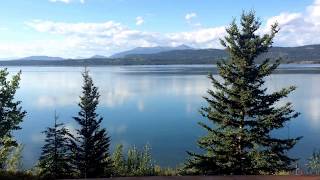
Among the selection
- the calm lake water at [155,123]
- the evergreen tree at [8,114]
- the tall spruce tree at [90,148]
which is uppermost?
the evergreen tree at [8,114]

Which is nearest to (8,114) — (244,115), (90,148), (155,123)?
(90,148)

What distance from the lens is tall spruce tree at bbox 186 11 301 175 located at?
1011 inches

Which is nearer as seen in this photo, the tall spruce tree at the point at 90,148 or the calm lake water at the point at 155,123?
the tall spruce tree at the point at 90,148

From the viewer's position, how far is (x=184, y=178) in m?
3.17

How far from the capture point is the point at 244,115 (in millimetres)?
27078

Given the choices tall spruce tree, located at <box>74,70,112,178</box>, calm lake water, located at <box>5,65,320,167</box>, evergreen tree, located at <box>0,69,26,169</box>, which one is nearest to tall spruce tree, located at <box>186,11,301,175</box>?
tall spruce tree, located at <box>74,70,112,178</box>

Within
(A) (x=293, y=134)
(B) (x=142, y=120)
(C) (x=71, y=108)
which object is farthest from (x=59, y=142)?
(C) (x=71, y=108)

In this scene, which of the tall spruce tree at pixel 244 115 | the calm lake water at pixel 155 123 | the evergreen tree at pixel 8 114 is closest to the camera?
the tall spruce tree at pixel 244 115

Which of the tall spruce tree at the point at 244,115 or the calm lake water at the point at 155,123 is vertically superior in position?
the tall spruce tree at the point at 244,115

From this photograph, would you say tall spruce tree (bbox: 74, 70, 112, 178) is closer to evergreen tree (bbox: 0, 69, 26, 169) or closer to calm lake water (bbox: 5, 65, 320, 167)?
evergreen tree (bbox: 0, 69, 26, 169)

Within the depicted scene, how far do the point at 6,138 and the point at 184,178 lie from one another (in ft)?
110

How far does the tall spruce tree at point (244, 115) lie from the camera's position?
25.7m

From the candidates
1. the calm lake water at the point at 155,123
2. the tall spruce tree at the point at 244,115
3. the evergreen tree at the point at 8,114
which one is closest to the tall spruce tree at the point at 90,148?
the evergreen tree at the point at 8,114

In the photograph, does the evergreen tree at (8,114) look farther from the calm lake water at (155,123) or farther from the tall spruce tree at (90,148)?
the calm lake water at (155,123)
